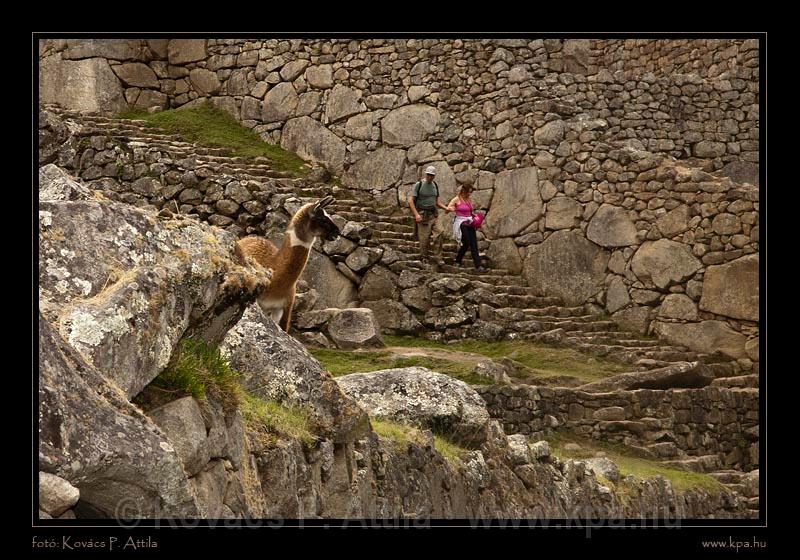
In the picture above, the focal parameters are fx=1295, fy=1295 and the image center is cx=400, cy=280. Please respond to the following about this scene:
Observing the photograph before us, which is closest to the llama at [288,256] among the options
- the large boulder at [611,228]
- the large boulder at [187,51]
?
the large boulder at [611,228]

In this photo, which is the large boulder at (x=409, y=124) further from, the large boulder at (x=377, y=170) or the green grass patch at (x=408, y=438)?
the green grass patch at (x=408, y=438)

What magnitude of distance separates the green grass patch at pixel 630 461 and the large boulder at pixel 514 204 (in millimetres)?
6154

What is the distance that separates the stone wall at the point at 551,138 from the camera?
1981 centimetres

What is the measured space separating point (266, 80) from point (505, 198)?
18.3 feet

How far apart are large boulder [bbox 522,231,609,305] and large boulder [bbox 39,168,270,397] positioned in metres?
14.8

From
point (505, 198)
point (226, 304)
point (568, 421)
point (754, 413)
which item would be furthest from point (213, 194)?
point (226, 304)

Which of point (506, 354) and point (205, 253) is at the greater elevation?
point (205, 253)

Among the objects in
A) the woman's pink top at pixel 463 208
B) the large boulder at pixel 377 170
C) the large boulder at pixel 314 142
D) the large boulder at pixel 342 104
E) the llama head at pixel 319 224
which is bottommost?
the llama head at pixel 319 224

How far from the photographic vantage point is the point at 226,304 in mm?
5547

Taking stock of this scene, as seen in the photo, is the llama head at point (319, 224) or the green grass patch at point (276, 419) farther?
the llama head at point (319, 224)

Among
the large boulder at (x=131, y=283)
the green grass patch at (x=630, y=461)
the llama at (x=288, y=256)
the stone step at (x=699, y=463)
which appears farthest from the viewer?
the stone step at (x=699, y=463)

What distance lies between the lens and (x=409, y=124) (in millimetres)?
22328
